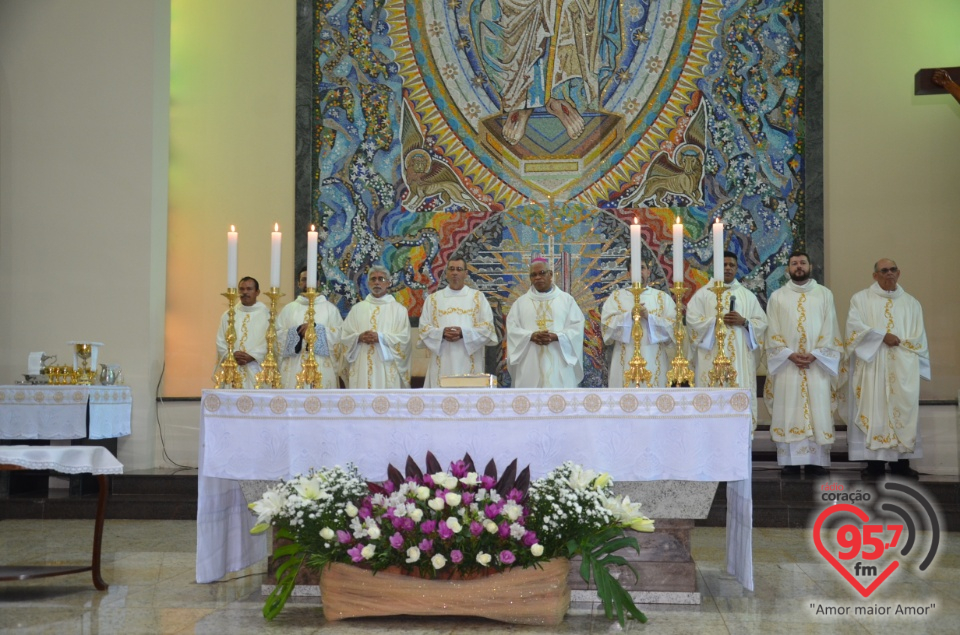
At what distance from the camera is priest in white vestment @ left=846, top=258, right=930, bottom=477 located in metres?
8.14

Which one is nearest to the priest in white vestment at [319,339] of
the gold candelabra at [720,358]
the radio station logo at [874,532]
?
the radio station logo at [874,532]

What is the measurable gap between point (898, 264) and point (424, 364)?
178 inches

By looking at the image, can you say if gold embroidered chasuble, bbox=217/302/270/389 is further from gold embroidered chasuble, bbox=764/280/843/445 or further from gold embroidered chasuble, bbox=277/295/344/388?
gold embroidered chasuble, bbox=764/280/843/445

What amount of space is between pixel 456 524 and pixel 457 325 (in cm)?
447

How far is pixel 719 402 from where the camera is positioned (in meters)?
4.73

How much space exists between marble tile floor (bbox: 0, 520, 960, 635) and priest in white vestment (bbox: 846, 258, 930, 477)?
74.9 inches

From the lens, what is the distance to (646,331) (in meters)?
8.47

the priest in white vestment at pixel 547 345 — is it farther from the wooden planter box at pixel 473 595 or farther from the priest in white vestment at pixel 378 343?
the wooden planter box at pixel 473 595

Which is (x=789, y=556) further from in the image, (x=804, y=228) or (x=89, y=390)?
(x=89, y=390)

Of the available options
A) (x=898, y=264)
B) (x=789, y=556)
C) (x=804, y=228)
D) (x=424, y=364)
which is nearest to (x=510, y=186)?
(x=424, y=364)

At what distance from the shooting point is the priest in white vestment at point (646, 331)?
824 centimetres

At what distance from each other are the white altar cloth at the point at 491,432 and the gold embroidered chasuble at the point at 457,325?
3.38m

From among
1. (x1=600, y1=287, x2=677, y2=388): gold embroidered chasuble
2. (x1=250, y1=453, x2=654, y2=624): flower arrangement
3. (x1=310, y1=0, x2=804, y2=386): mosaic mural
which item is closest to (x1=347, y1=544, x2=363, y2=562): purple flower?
(x1=250, y1=453, x2=654, y2=624): flower arrangement

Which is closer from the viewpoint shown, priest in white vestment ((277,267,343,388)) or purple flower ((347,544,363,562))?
purple flower ((347,544,363,562))
